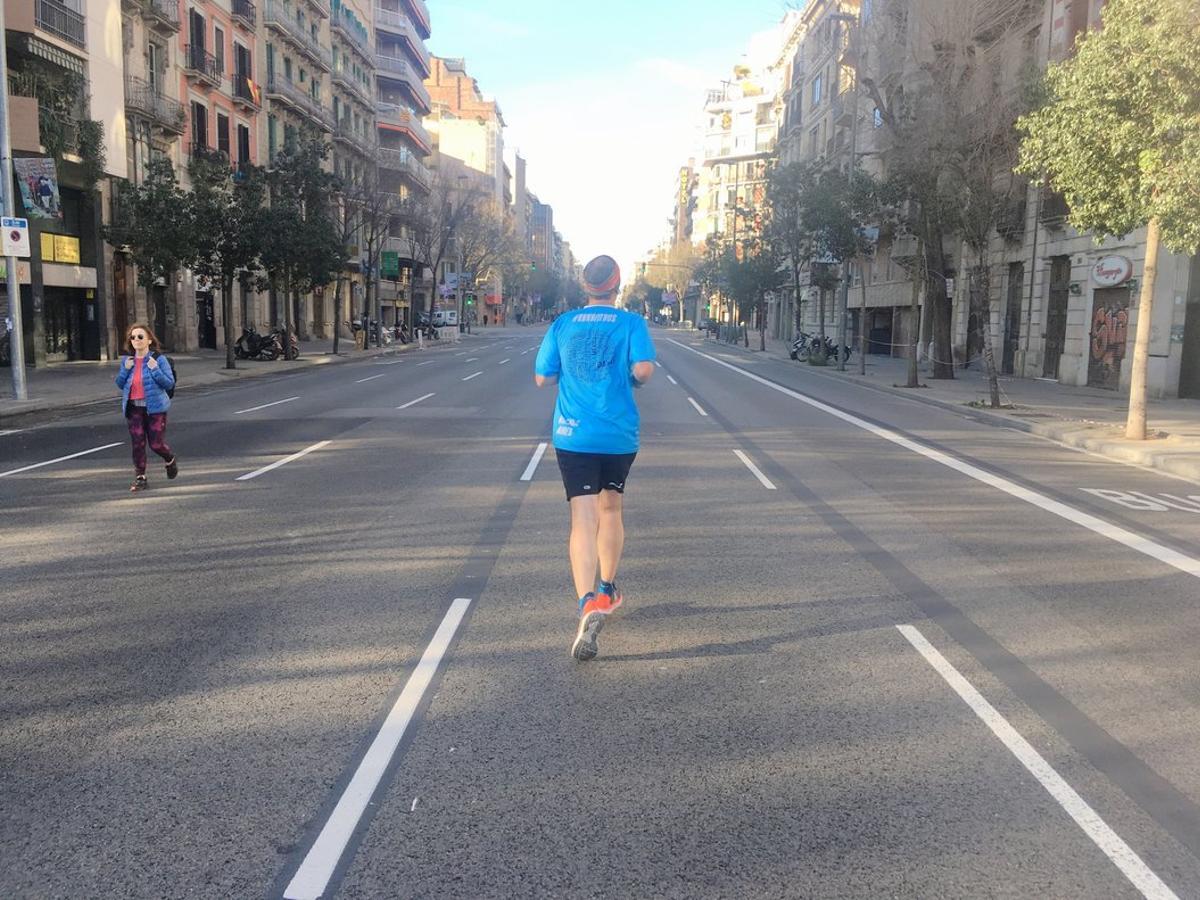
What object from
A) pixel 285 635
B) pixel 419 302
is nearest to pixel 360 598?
pixel 285 635

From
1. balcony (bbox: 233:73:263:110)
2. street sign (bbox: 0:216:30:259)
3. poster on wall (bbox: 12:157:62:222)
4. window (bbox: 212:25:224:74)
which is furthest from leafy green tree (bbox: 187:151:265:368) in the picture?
balcony (bbox: 233:73:263:110)

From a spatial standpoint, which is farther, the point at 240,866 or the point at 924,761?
the point at 924,761

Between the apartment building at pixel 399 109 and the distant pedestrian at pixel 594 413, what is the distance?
186 feet

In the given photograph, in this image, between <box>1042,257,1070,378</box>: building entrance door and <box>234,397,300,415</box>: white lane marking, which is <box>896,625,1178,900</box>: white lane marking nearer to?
<box>234,397,300,415</box>: white lane marking

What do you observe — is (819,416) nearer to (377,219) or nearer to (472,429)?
(472,429)

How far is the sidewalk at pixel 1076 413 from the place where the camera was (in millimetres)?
13641

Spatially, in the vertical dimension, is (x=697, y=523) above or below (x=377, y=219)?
below

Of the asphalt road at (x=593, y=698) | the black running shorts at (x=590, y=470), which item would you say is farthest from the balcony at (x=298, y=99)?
the black running shorts at (x=590, y=470)

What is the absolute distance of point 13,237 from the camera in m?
18.3

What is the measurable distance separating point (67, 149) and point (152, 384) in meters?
21.1

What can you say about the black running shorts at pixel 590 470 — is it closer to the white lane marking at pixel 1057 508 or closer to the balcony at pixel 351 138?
the white lane marking at pixel 1057 508

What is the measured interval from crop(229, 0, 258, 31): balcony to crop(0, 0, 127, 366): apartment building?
12248 mm

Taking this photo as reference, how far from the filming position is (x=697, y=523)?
850cm

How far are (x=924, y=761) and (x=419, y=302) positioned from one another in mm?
87370
